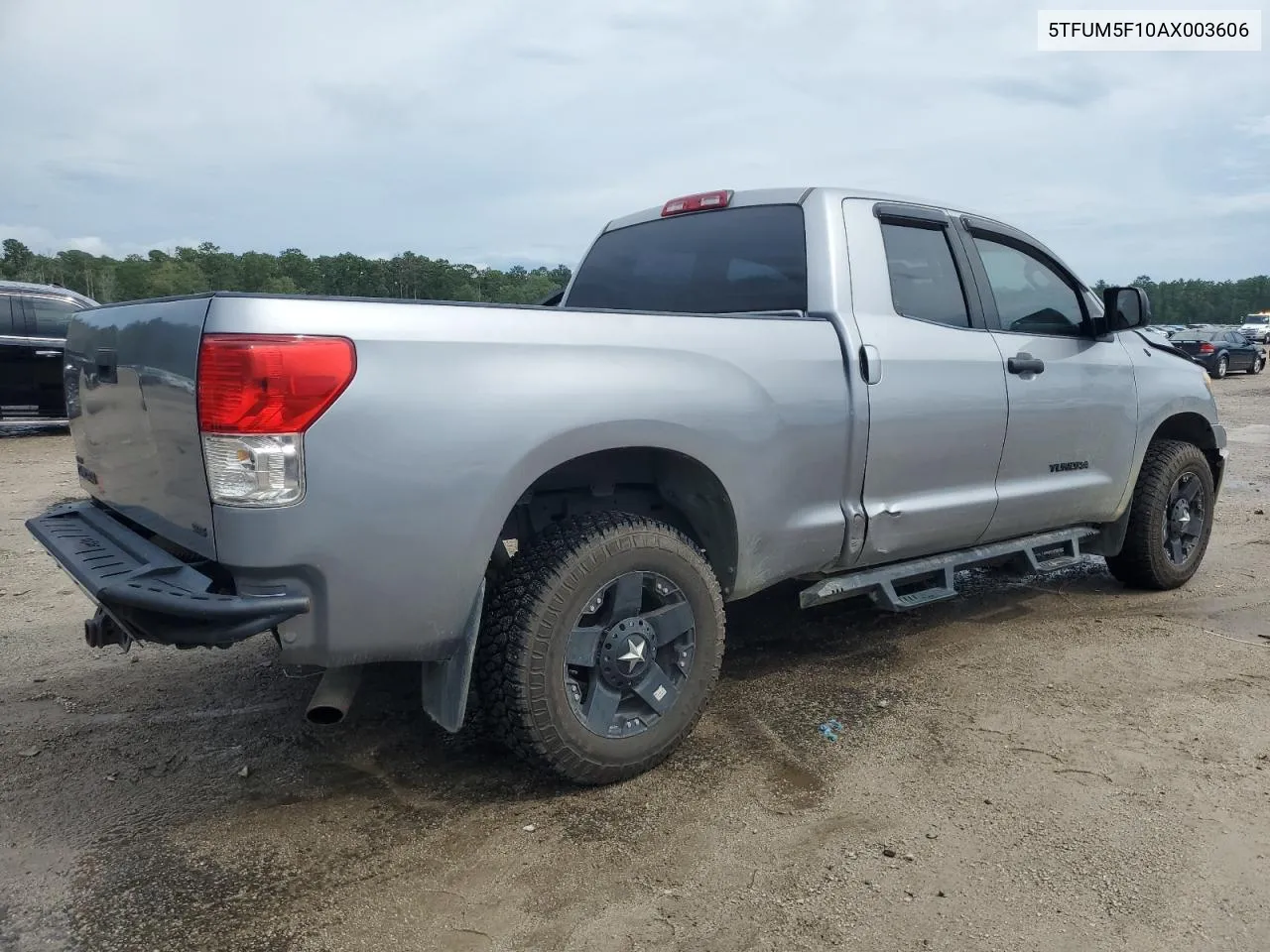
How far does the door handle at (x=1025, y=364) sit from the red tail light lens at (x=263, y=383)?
2879 mm

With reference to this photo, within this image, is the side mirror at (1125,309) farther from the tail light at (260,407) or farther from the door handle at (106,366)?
the door handle at (106,366)

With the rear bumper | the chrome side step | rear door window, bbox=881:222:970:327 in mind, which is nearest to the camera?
the rear bumper

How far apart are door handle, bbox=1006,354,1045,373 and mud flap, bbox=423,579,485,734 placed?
2.52 meters

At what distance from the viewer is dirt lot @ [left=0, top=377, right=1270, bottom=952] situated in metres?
2.27

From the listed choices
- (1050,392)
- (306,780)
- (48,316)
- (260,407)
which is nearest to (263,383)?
(260,407)

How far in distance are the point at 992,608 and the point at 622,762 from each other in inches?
107

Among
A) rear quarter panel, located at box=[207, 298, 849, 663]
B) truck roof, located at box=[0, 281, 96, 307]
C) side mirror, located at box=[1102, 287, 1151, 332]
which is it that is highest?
truck roof, located at box=[0, 281, 96, 307]

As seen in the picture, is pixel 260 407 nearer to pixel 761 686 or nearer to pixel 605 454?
pixel 605 454

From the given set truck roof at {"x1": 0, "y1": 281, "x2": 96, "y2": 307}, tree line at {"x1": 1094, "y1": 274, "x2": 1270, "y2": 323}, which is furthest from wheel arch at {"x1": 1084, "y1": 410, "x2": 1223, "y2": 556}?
tree line at {"x1": 1094, "y1": 274, "x2": 1270, "y2": 323}

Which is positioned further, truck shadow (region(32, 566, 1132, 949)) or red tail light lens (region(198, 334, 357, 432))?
truck shadow (region(32, 566, 1132, 949))

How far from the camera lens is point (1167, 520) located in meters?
5.07

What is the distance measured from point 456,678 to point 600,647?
45 centimetres

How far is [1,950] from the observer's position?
7.09 feet

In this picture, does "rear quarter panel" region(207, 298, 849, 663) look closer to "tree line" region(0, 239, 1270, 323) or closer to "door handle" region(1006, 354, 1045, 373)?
"tree line" region(0, 239, 1270, 323)
